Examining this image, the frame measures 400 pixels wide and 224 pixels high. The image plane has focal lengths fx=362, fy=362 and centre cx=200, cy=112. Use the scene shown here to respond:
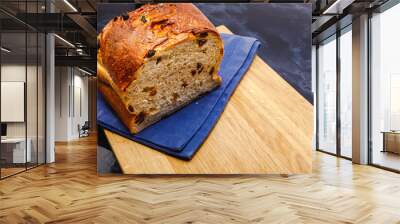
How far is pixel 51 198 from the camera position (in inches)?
175

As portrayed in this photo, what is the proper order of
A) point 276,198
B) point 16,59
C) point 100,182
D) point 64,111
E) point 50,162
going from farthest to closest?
point 64,111 < point 50,162 < point 16,59 < point 100,182 < point 276,198

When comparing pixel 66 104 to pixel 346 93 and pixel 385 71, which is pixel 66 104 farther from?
pixel 385 71

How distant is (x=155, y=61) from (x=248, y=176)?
2445mm

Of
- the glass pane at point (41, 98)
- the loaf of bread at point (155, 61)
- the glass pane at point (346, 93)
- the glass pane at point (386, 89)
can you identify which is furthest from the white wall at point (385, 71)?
the glass pane at point (41, 98)

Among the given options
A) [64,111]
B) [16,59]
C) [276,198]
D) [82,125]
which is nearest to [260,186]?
[276,198]

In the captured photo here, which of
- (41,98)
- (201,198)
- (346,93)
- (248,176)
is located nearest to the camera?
(201,198)

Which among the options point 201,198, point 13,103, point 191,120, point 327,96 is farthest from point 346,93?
point 13,103

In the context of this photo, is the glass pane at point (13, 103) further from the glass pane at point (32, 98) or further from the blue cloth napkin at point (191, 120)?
the blue cloth napkin at point (191, 120)

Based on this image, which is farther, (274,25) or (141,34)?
(274,25)

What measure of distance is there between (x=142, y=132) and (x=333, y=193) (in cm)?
283

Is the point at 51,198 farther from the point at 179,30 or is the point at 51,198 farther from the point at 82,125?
the point at 82,125

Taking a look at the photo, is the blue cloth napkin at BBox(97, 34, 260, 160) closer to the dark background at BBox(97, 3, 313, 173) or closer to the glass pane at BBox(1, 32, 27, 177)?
the dark background at BBox(97, 3, 313, 173)

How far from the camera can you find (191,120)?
534cm

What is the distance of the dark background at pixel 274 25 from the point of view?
5.78 meters
